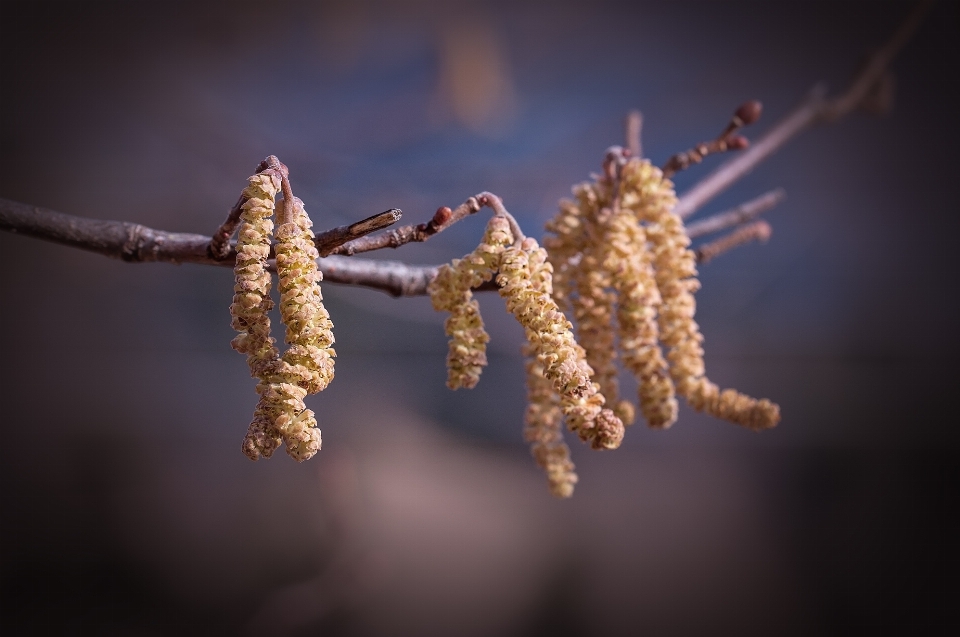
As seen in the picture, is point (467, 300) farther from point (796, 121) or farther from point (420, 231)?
point (796, 121)

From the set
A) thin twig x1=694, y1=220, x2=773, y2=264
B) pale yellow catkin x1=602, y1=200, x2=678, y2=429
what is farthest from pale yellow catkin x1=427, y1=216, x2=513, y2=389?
thin twig x1=694, y1=220, x2=773, y2=264

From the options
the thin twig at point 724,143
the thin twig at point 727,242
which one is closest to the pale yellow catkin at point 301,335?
the thin twig at point 724,143

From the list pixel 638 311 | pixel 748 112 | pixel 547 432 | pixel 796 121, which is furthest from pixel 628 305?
pixel 796 121

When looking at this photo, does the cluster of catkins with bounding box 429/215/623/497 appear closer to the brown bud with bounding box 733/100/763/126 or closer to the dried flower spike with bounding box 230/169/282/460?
the dried flower spike with bounding box 230/169/282/460

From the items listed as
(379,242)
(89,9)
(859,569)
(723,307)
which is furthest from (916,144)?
(89,9)

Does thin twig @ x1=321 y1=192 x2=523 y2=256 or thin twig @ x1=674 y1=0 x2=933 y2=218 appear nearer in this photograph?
thin twig @ x1=321 y1=192 x2=523 y2=256

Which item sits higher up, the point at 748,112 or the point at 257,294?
the point at 748,112
